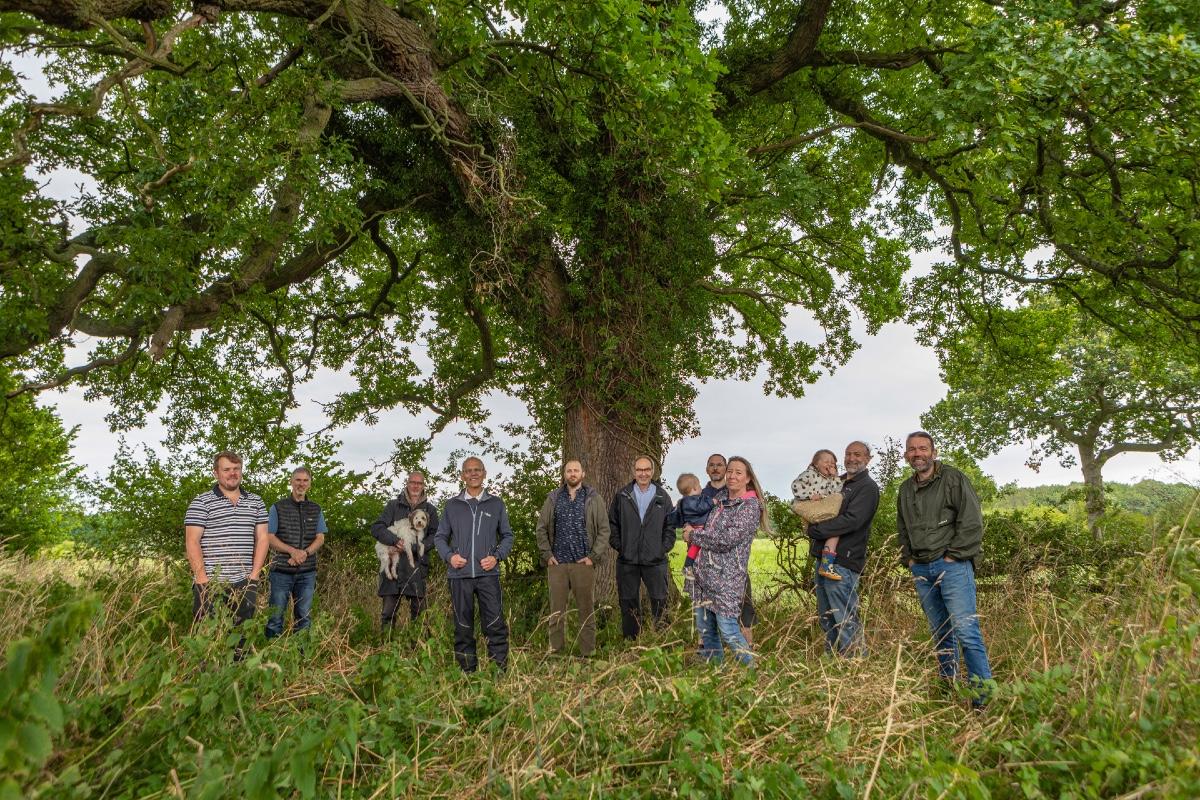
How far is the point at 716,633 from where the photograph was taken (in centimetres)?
621

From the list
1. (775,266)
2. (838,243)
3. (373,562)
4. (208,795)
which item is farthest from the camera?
(775,266)

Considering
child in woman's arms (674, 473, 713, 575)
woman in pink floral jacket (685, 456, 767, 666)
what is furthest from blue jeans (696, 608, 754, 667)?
child in woman's arms (674, 473, 713, 575)

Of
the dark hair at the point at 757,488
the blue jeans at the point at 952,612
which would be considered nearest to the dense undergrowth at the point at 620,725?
the blue jeans at the point at 952,612

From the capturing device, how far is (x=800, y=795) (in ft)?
10.1

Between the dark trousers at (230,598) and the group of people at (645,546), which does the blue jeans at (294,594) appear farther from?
the dark trousers at (230,598)

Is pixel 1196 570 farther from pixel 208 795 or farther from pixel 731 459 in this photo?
pixel 208 795

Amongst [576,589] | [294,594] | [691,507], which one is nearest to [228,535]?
[294,594]

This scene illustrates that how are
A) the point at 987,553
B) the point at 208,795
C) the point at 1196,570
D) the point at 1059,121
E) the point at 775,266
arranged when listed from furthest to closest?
the point at 775,266, the point at 987,553, the point at 1059,121, the point at 1196,570, the point at 208,795

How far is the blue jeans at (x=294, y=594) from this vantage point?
24.6 feet

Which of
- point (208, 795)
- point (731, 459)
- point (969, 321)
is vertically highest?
point (969, 321)

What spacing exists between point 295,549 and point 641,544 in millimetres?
3460

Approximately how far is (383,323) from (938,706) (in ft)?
40.2

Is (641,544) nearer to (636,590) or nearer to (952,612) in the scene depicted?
(636,590)

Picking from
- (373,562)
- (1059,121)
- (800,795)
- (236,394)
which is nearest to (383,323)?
(236,394)
